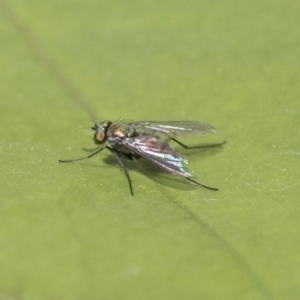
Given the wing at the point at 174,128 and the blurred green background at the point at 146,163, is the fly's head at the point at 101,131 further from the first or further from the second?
the wing at the point at 174,128

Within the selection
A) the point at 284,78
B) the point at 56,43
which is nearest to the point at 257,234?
the point at 284,78

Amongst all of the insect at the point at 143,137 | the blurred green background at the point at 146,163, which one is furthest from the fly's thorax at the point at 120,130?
the blurred green background at the point at 146,163

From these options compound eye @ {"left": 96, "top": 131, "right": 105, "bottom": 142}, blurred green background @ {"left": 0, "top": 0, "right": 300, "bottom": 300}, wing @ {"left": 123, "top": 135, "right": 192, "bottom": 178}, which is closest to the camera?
blurred green background @ {"left": 0, "top": 0, "right": 300, "bottom": 300}

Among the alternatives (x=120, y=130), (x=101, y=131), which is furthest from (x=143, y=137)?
(x=101, y=131)

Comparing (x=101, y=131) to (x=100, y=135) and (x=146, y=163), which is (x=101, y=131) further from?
(x=146, y=163)

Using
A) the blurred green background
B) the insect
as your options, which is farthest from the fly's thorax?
the blurred green background

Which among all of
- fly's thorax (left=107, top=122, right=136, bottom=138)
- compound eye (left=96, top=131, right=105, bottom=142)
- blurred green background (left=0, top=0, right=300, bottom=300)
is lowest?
compound eye (left=96, top=131, right=105, bottom=142)

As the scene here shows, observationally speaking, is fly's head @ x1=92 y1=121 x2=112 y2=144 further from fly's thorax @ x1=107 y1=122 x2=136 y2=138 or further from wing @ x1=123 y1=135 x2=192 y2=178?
wing @ x1=123 y1=135 x2=192 y2=178

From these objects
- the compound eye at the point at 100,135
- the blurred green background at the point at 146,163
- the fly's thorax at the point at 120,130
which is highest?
the blurred green background at the point at 146,163
